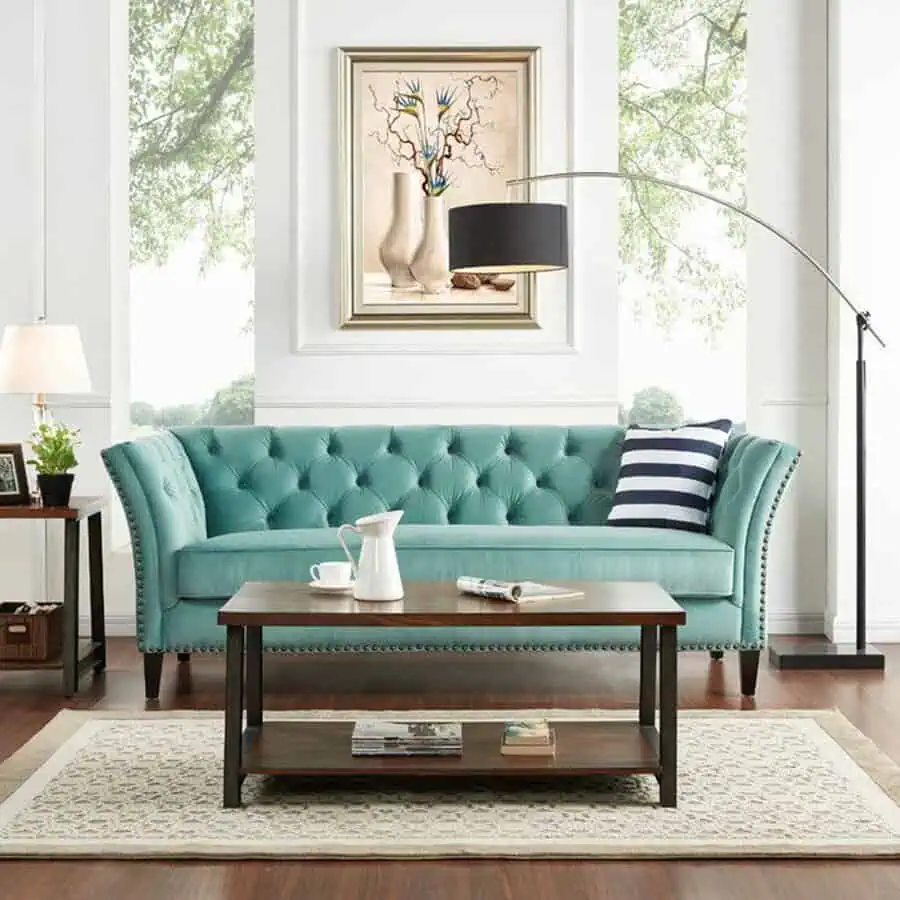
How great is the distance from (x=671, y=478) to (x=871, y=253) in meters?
1.23

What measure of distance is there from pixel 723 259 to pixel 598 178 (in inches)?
40.2

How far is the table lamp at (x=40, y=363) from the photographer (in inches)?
192

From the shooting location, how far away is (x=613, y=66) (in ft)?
18.4

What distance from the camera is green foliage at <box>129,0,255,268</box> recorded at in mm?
6574

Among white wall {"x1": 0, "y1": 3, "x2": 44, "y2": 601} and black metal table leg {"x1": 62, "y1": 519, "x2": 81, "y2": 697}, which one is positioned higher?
white wall {"x1": 0, "y1": 3, "x2": 44, "y2": 601}

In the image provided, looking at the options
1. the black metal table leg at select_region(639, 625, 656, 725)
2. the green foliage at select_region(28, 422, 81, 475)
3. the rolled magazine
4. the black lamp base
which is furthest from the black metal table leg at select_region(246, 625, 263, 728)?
the black lamp base

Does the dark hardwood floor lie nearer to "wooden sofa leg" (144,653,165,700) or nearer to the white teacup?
"wooden sofa leg" (144,653,165,700)

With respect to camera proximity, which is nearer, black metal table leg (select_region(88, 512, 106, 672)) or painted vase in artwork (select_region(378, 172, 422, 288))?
black metal table leg (select_region(88, 512, 106, 672))

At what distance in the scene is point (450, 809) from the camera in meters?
3.19

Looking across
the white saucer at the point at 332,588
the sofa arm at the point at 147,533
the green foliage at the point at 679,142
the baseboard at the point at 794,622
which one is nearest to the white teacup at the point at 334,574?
the white saucer at the point at 332,588

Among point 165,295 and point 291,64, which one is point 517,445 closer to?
point 291,64

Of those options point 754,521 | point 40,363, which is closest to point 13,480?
point 40,363

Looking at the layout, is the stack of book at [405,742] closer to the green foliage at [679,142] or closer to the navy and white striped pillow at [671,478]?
the navy and white striped pillow at [671,478]

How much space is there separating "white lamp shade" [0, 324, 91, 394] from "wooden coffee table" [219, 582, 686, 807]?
1.76m
